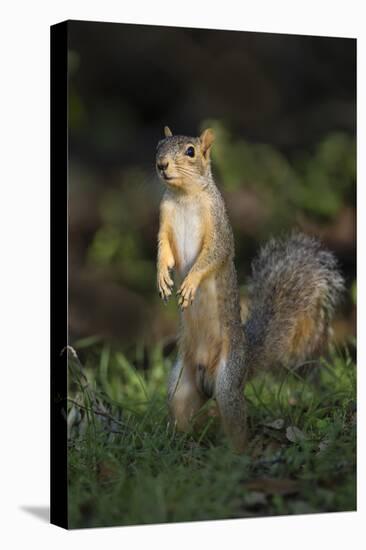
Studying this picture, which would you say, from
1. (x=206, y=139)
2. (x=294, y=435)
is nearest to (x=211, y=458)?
(x=294, y=435)

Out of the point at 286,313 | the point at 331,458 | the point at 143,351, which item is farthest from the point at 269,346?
the point at 143,351

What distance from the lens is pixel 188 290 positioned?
7.73 m

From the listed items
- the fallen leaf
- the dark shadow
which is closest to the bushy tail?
the fallen leaf

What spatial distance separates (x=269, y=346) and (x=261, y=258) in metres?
0.60

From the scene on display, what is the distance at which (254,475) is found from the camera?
7629 mm

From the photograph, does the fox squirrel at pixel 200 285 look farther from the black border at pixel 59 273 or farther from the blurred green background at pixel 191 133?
the black border at pixel 59 273

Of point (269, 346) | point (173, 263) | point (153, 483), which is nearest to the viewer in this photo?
point (153, 483)

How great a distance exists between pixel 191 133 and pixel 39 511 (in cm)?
255

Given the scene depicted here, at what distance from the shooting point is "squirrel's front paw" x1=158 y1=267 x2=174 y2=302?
7.74 metres

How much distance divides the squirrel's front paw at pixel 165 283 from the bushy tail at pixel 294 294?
928mm

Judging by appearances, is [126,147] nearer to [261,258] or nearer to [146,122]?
[146,122]

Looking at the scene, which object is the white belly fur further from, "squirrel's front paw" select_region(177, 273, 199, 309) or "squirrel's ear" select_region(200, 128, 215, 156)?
"squirrel's ear" select_region(200, 128, 215, 156)

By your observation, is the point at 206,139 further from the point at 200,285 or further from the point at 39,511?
the point at 39,511

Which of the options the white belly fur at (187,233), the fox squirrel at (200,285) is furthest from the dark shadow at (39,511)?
the white belly fur at (187,233)
